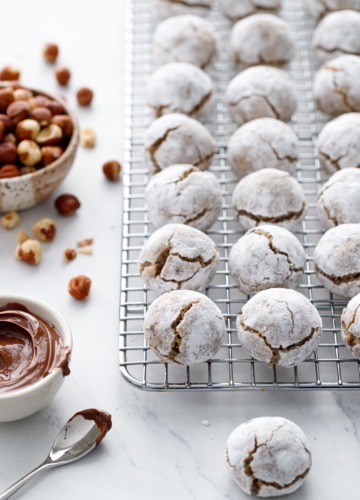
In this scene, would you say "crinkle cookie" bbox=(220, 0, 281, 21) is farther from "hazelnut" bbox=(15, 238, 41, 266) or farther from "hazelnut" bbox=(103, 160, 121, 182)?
"hazelnut" bbox=(15, 238, 41, 266)

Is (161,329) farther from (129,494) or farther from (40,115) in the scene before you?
(40,115)

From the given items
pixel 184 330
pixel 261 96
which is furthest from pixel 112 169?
pixel 184 330

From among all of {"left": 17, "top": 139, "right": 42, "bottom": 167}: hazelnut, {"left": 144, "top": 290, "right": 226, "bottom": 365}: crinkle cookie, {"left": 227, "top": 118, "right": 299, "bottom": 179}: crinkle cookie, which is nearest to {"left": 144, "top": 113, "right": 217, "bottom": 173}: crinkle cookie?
{"left": 227, "top": 118, "right": 299, "bottom": 179}: crinkle cookie

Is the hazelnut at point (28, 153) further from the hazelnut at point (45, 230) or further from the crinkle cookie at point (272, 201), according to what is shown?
the crinkle cookie at point (272, 201)

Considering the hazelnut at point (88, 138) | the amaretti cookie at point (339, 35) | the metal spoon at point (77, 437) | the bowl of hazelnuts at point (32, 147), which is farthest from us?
the amaretti cookie at point (339, 35)

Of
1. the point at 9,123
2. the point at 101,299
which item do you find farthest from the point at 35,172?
the point at 101,299

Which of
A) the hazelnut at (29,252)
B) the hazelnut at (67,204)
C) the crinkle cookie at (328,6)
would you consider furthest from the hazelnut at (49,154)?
the crinkle cookie at (328,6)
